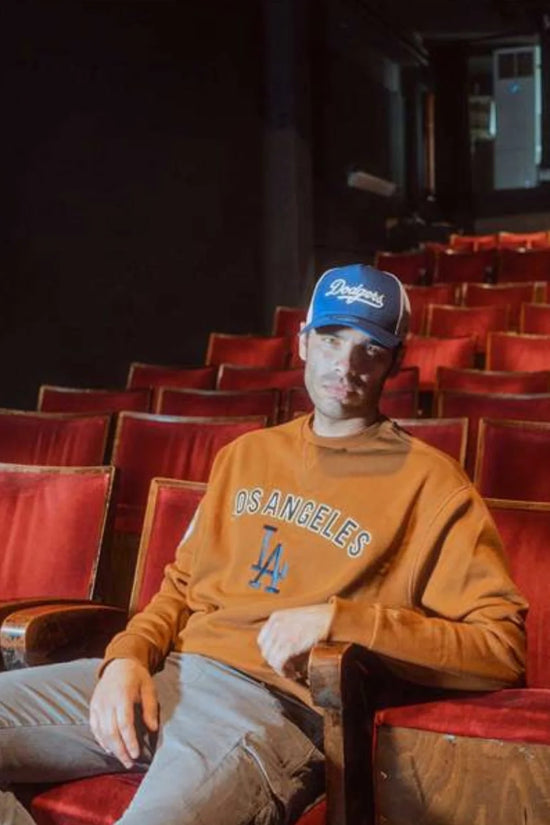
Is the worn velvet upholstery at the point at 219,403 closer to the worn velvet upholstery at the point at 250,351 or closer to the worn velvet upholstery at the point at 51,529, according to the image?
the worn velvet upholstery at the point at 51,529

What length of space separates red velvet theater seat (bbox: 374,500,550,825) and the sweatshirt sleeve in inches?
0.7

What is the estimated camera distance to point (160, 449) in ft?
3.59

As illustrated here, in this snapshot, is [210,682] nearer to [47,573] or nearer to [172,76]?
[47,573]

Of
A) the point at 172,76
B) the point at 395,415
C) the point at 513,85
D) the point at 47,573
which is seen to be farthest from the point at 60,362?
the point at 513,85

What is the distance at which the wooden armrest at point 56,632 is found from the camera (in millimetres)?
634

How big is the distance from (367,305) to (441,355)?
1.27 metres

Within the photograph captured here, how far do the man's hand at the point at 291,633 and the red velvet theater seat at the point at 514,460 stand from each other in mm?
A: 466

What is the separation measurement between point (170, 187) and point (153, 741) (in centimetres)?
216

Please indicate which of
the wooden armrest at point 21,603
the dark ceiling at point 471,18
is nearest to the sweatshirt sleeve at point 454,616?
the wooden armrest at point 21,603

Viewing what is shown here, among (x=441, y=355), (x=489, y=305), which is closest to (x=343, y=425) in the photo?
(x=441, y=355)

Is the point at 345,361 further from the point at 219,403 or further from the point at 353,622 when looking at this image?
the point at 219,403

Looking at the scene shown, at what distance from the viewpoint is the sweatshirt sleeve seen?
524mm

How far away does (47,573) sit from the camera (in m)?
0.83

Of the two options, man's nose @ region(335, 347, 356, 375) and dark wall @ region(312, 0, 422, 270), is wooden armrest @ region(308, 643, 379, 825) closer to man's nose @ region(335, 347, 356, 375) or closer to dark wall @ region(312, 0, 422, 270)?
man's nose @ region(335, 347, 356, 375)
